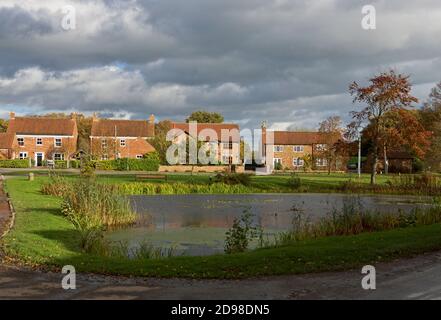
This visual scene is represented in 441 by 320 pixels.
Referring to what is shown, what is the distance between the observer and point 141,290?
28.5 ft

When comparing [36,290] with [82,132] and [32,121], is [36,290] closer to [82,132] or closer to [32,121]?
[32,121]

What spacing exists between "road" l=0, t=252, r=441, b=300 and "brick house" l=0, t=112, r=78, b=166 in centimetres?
7620

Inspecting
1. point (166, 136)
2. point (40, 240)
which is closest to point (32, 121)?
point (166, 136)

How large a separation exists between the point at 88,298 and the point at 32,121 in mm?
84768

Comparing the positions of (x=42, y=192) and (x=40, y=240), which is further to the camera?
(x=42, y=192)

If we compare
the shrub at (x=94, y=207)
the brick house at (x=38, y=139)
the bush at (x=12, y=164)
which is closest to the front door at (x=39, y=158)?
the brick house at (x=38, y=139)

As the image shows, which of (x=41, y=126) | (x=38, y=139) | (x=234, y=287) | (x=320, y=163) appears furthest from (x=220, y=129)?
A: (x=234, y=287)

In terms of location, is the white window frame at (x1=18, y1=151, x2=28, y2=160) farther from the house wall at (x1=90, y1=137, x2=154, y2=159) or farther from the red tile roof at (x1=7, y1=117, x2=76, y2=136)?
the house wall at (x1=90, y1=137, x2=154, y2=159)

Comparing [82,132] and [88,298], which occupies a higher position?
[82,132]

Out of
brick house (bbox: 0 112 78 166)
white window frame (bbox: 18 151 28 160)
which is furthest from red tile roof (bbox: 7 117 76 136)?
white window frame (bbox: 18 151 28 160)

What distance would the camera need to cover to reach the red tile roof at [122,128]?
86.2m

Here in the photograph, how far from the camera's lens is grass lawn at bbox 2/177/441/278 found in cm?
1002

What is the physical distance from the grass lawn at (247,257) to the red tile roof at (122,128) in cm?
7304
